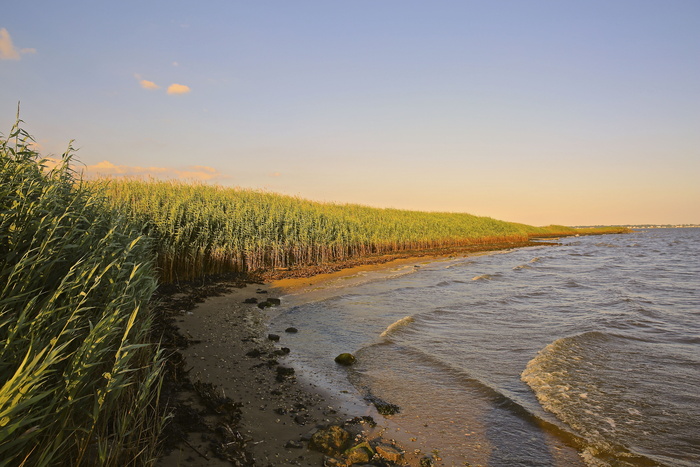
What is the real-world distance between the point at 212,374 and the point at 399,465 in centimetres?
373

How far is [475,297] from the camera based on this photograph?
14484mm

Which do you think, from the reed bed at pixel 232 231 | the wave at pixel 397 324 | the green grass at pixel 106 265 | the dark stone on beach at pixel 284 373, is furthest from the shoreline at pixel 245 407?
the reed bed at pixel 232 231

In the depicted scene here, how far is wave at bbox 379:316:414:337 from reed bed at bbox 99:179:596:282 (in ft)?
25.5

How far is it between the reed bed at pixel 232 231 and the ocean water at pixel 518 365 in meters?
4.56

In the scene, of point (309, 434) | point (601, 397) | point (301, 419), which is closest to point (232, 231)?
point (301, 419)

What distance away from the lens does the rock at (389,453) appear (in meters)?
4.37

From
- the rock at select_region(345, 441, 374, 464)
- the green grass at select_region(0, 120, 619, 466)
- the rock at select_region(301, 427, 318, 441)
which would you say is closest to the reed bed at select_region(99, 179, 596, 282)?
Result: the green grass at select_region(0, 120, 619, 466)

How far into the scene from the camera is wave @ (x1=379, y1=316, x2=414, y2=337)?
9613 millimetres

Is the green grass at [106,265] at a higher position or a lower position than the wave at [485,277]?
higher

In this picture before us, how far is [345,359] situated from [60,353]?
496 cm

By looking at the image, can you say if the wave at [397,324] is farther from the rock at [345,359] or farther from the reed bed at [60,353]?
the reed bed at [60,353]

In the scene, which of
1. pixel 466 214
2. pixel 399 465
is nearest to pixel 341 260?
pixel 399 465

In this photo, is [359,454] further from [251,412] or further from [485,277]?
[485,277]

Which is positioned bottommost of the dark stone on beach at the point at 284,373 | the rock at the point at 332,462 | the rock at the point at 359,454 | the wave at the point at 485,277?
the dark stone on beach at the point at 284,373
